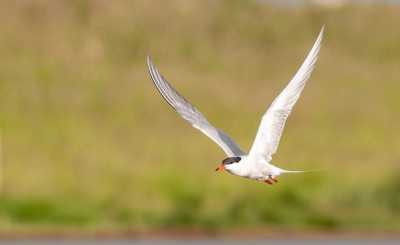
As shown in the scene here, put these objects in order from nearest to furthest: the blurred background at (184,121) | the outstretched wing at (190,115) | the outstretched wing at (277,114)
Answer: the outstretched wing at (277,114) < the outstretched wing at (190,115) < the blurred background at (184,121)

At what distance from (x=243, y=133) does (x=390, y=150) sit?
4308mm

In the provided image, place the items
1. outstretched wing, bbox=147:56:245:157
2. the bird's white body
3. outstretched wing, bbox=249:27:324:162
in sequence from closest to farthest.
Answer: the bird's white body → outstretched wing, bbox=249:27:324:162 → outstretched wing, bbox=147:56:245:157

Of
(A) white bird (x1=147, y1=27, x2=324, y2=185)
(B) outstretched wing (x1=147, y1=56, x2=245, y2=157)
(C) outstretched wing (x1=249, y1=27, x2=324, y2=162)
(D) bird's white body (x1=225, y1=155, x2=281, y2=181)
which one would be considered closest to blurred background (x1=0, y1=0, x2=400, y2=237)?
(B) outstretched wing (x1=147, y1=56, x2=245, y2=157)

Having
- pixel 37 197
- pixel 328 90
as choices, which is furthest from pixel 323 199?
pixel 37 197

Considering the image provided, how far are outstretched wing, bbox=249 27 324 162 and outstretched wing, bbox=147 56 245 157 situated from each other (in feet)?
1.17

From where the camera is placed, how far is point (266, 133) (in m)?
2.75

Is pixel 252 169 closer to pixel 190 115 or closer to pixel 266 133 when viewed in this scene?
pixel 266 133

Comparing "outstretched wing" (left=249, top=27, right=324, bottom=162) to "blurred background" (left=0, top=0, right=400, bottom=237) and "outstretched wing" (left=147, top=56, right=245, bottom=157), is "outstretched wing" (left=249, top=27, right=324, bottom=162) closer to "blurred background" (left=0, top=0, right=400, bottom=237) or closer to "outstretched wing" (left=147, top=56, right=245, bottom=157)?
"outstretched wing" (left=147, top=56, right=245, bottom=157)

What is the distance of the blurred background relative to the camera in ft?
42.0

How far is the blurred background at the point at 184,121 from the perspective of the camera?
12.8 m

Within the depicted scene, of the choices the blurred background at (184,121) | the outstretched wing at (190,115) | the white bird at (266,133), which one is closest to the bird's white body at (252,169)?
the white bird at (266,133)

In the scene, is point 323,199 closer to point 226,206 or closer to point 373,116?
point 226,206

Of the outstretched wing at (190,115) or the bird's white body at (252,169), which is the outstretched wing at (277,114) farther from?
the outstretched wing at (190,115)

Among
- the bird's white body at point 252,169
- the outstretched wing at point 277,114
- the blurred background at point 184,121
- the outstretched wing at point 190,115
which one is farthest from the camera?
the blurred background at point 184,121
